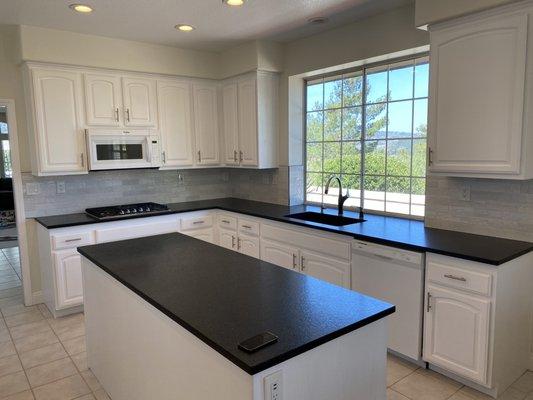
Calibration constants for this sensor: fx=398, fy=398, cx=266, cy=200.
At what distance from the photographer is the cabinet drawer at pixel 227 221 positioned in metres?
4.35

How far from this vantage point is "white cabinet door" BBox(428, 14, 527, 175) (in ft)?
7.71

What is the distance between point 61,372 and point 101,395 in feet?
1.61

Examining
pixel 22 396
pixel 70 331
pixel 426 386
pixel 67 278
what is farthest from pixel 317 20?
pixel 22 396

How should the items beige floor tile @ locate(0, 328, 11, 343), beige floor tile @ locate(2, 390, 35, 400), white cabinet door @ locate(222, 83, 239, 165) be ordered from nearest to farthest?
beige floor tile @ locate(2, 390, 35, 400)
beige floor tile @ locate(0, 328, 11, 343)
white cabinet door @ locate(222, 83, 239, 165)

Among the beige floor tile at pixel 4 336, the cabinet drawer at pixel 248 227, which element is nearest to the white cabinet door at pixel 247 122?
the cabinet drawer at pixel 248 227

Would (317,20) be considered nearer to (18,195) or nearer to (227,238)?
(227,238)

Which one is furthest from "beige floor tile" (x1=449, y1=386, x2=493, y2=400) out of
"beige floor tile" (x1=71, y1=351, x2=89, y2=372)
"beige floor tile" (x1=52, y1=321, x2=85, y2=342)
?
"beige floor tile" (x1=52, y1=321, x2=85, y2=342)

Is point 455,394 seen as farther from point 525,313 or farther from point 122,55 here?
point 122,55

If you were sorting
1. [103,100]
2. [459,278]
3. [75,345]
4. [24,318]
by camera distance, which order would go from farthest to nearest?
[103,100], [24,318], [75,345], [459,278]

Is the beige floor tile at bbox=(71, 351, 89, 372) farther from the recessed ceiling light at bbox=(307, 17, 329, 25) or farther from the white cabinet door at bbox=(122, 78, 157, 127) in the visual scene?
the recessed ceiling light at bbox=(307, 17, 329, 25)

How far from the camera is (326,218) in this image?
12.6 feet

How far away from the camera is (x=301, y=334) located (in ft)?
4.52

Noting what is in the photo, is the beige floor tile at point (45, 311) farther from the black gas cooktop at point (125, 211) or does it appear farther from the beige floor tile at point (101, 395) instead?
the beige floor tile at point (101, 395)

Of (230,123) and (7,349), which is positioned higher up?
(230,123)
